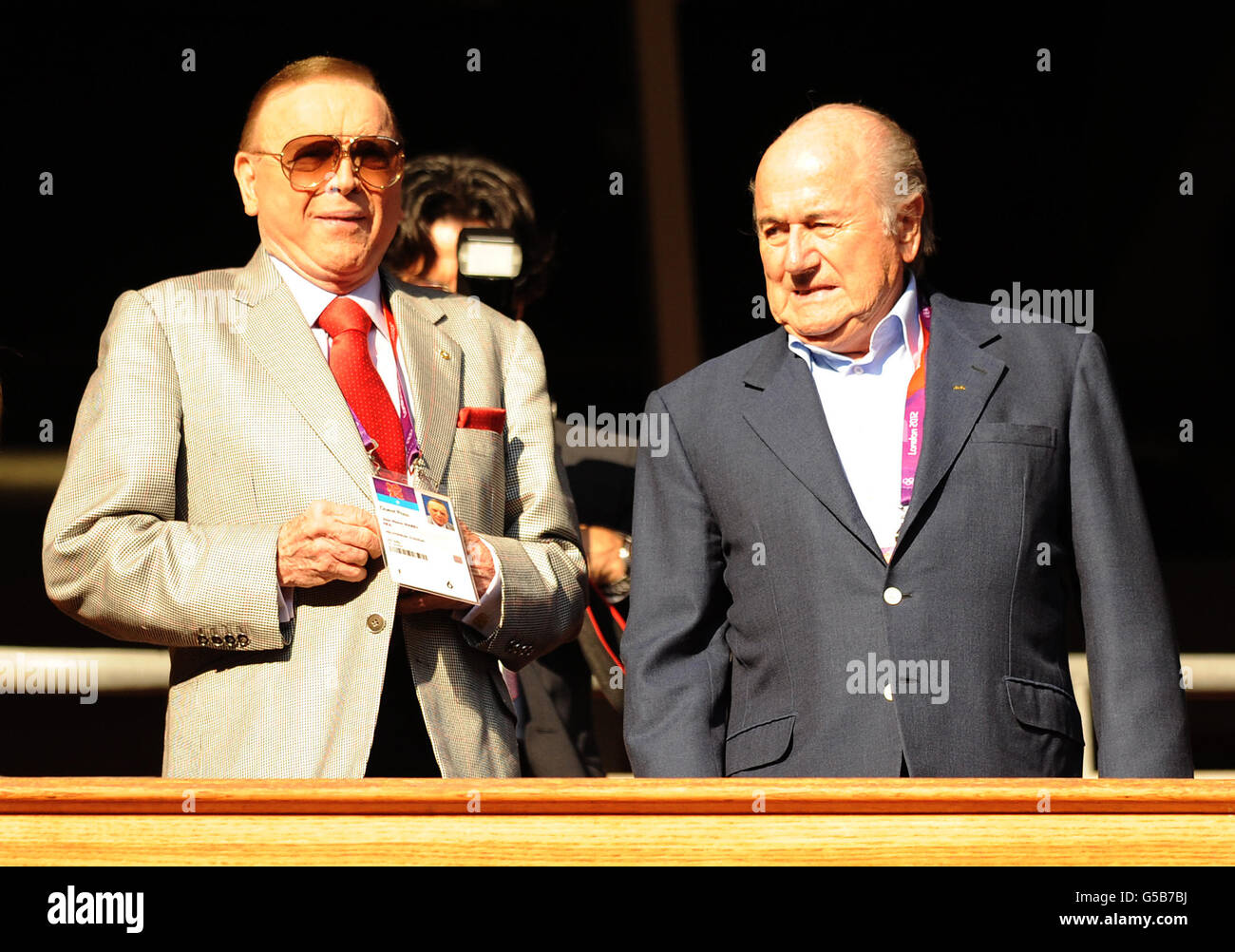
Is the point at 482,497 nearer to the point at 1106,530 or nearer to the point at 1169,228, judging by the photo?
the point at 1106,530

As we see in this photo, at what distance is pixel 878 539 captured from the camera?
297 centimetres

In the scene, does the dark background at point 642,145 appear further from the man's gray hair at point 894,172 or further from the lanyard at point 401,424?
the lanyard at point 401,424

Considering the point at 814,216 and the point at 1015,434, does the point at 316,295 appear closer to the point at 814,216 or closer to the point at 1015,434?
the point at 814,216

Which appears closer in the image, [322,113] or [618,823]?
[618,823]

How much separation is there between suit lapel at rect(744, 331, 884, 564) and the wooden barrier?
26.8 inches

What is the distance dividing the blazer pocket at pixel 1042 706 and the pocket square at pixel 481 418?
2.87 feet

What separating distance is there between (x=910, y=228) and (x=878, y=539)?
57 centimetres

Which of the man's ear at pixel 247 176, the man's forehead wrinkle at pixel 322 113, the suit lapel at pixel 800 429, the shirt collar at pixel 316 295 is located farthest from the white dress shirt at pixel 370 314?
the suit lapel at pixel 800 429

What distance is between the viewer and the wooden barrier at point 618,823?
2285mm

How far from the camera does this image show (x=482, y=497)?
3086mm

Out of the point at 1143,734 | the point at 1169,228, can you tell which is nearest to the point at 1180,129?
the point at 1169,228

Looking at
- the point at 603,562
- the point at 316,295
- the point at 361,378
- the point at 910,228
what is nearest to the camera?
the point at 361,378

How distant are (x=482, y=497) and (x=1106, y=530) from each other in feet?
3.08

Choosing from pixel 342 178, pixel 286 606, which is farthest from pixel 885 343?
pixel 286 606
